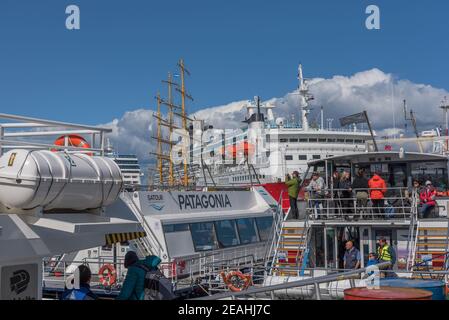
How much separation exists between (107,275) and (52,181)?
861 cm

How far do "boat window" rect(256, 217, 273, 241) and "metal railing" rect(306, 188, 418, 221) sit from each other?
18.5 feet

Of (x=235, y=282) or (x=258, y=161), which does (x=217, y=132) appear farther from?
(x=235, y=282)

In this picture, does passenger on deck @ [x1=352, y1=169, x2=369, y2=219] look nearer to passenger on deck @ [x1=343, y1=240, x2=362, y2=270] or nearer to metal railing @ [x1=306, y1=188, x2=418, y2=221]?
metal railing @ [x1=306, y1=188, x2=418, y2=221]

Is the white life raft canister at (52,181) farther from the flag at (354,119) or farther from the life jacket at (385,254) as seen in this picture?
the flag at (354,119)

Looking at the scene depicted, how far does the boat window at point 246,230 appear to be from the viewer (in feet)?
66.6

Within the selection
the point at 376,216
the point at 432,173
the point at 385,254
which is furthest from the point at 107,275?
the point at 432,173

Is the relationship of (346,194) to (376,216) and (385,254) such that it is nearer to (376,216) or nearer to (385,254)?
(376,216)

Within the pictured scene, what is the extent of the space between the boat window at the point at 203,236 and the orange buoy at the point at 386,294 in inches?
454

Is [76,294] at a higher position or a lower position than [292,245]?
higher

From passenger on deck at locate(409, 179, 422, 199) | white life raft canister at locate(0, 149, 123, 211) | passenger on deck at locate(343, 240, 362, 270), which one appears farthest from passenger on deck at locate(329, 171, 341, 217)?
white life raft canister at locate(0, 149, 123, 211)

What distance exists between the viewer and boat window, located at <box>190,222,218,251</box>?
1752cm

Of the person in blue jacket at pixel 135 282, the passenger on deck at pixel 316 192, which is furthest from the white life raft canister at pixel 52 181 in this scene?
the passenger on deck at pixel 316 192

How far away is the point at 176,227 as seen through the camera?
55.0 feet

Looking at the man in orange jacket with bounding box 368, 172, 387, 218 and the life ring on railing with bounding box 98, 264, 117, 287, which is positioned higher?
the man in orange jacket with bounding box 368, 172, 387, 218
